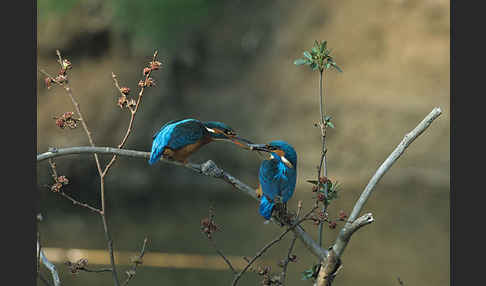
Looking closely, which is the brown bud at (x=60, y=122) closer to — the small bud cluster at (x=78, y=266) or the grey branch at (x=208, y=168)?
the grey branch at (x=208, y=168)

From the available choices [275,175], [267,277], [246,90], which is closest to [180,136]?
[275,175]

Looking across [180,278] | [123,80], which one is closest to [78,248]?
[180,278]

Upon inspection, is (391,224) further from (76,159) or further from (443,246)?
(76,159)

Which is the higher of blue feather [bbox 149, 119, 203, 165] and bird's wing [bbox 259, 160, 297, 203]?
blue feather [bbox 149, 119, 203, 165]

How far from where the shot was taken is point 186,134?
3.55ft

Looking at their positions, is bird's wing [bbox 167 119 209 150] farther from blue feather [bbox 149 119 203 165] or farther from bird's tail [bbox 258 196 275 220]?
bird's tail [bbox 258 196 275 220]

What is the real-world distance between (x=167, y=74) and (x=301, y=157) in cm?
158

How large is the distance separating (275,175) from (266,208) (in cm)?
6

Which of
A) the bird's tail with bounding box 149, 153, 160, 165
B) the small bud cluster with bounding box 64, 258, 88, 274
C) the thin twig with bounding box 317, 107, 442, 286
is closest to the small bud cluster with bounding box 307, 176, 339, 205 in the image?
the thin twig with bounding box 317, 107, 442, 286

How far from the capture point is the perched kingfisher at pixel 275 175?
1045 millimetres

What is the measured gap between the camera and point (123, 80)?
589 centimetres

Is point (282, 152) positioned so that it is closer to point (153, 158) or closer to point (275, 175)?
point (275, 175)

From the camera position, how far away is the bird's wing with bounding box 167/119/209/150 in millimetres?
1076

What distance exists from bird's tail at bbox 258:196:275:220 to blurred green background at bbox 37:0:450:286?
3907 mm
